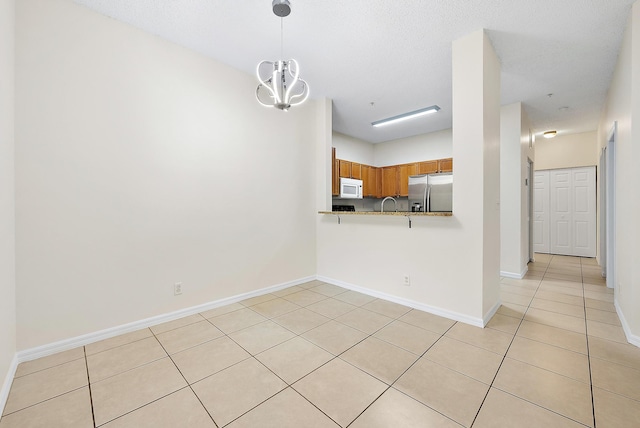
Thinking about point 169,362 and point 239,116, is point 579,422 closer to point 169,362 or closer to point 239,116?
point 169,362

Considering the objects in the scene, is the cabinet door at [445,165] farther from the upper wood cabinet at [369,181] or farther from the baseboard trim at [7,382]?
the baseboard trim at [7,382]

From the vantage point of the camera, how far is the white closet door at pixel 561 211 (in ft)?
20.0

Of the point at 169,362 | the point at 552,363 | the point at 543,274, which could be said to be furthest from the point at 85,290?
the point at 543,274

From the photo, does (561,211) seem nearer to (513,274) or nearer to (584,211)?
(584,211)

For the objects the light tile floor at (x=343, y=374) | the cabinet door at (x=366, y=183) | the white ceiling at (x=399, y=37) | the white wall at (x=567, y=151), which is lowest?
the light tile floor at (x=343, y=374)

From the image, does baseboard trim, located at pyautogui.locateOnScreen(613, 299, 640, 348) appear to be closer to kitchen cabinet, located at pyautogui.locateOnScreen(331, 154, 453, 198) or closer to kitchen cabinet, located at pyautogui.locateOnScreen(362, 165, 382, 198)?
kitchen cabinet, located at pyautogui.locateOnScreen(331, 154, 453, 198)

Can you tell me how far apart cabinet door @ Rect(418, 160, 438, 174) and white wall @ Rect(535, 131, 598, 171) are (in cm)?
277

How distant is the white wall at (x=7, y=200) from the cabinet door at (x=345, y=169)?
4579mm

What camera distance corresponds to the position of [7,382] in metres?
1.68

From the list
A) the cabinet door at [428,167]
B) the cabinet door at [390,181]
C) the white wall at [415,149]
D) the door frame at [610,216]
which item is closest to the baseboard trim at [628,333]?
the door frame at [610,216]

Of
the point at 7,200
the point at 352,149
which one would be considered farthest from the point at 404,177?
the point at 7,200

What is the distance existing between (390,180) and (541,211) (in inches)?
145

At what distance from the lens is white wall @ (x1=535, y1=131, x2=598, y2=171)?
5.86 m

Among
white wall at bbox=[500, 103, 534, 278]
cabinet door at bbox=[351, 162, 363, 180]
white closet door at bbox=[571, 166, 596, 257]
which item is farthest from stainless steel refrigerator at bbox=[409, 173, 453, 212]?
white closet door at bbox=[571, 166, 596, 257]
